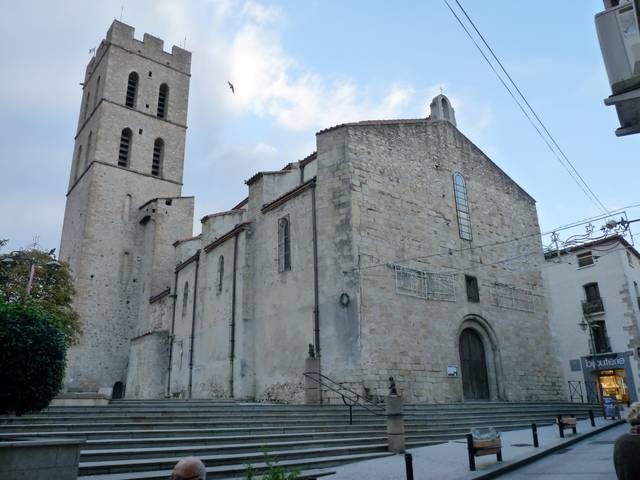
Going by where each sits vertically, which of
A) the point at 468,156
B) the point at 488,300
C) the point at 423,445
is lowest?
the point at 423,445

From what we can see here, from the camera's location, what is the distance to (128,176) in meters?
34.3

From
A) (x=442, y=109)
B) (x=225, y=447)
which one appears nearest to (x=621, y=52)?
(x=225, y=447)

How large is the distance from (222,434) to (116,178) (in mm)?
27745

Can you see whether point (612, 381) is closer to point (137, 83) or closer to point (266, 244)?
point (266, 244)

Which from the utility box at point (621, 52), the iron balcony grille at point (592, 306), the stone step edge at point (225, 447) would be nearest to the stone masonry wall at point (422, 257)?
the stone step edge at point (225, 447)

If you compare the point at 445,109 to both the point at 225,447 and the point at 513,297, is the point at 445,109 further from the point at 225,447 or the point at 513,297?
the point at 225,447

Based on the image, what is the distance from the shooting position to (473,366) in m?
18.5

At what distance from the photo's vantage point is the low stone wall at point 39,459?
5.65 meters

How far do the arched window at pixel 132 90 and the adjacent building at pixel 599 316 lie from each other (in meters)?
30.6

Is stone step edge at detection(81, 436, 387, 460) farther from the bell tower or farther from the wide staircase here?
the bell tower

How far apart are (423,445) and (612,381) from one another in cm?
2010

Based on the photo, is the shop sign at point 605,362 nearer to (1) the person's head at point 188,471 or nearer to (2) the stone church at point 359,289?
(2) the stone church at point 359,289

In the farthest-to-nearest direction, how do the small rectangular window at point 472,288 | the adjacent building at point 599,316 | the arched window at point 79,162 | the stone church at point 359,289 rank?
1. the arched window at point 79,162
2. the adjacent building at point 599,316
3. the small rectangular window at point 472,288
4. the stone church at point 359,289

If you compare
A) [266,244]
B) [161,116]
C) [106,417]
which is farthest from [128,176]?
[106,417]
